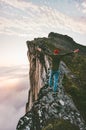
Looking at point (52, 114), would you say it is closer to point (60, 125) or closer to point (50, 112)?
point (50, 112)

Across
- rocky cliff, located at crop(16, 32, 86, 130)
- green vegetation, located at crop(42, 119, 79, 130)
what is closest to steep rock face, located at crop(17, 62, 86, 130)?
rocky cliff, located at crop(16, 32, 86, 130)

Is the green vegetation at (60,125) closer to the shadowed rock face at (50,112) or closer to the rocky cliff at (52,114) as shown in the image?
the rocky cliff at (52,114)

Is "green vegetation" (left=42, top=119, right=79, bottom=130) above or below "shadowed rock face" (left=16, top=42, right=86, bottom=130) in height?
below

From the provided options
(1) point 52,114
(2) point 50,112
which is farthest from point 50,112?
(1) point 52,114

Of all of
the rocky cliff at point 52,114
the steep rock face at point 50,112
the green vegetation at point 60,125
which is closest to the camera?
the green vegetation at point 60,125

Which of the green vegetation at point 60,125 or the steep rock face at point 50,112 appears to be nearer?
the green vegetation at point 60,125

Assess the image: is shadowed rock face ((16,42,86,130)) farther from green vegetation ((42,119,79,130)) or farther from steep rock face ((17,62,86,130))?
green vegetation ((42,119,79,130))

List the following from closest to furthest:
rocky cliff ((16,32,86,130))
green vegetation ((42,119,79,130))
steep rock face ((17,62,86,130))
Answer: green vegetation ((42,119,79,130)) → rocky cliff ((16,32,86,130)) → steep rock face ((17,62,86,130))

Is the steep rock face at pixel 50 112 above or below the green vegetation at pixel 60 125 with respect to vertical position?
above

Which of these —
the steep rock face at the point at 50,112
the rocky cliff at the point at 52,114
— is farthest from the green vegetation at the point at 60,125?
the steep rock face at the point at 50,112
